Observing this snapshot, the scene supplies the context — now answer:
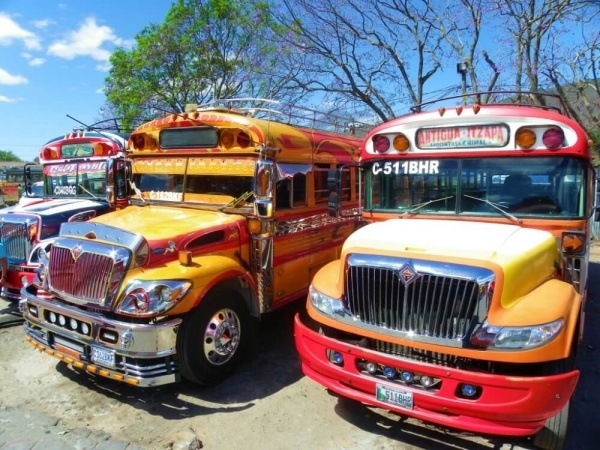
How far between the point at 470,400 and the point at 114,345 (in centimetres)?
285

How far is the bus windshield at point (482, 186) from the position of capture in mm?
3965

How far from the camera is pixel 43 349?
4.39 meters

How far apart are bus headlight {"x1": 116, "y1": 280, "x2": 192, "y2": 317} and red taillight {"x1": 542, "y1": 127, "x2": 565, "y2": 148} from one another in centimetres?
343

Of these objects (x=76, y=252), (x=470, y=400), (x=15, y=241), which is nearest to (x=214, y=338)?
(x=76, y=252)

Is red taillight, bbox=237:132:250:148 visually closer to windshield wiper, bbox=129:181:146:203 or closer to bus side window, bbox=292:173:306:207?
bus side window, bbox=292:173:306:207

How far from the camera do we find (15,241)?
6.49 meters

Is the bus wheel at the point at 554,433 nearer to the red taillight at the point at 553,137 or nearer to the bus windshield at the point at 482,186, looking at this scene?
the bus windshield at the point at 482,186

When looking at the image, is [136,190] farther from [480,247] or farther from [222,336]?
[480,247]

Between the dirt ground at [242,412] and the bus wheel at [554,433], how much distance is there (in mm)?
265

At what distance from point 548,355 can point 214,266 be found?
2858mm

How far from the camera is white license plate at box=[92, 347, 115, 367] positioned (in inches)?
153

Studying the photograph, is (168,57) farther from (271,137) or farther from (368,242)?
(368,242)

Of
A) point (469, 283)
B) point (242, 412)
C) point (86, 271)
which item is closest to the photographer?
point (469, 283)

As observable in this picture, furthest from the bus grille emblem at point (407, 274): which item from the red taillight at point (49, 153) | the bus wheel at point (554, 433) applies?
the red taillight at point (49, 153)
